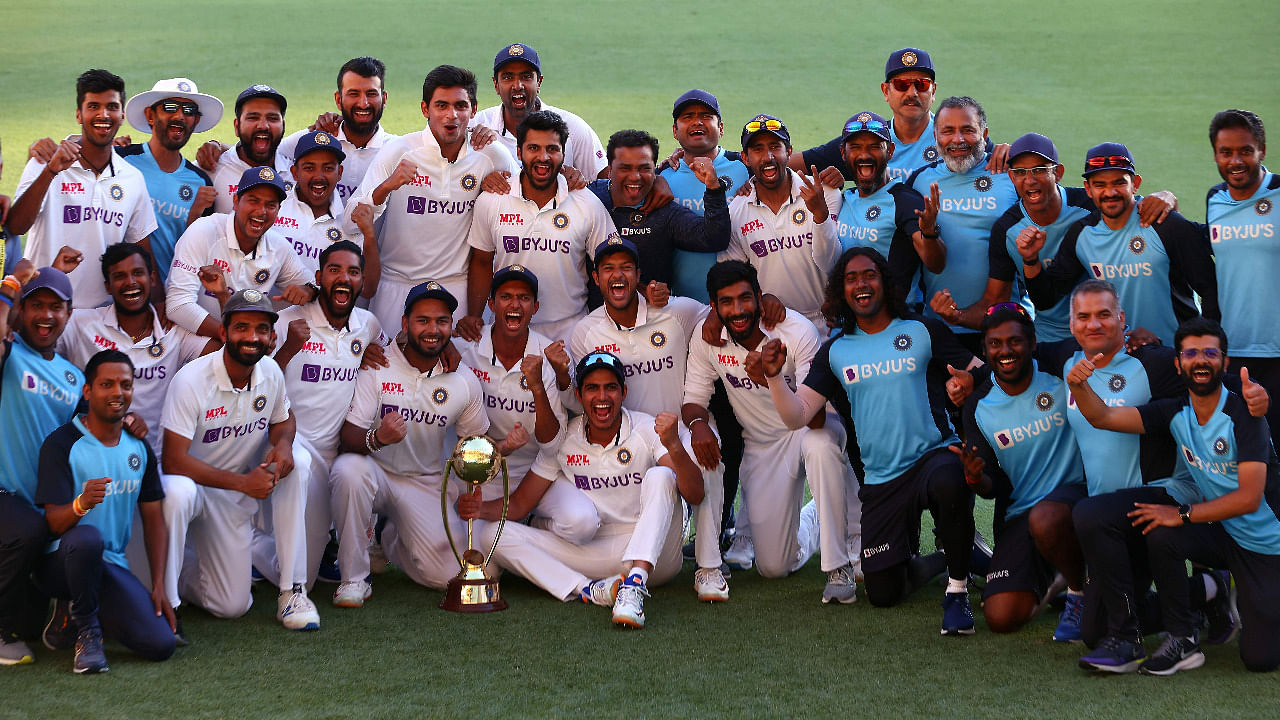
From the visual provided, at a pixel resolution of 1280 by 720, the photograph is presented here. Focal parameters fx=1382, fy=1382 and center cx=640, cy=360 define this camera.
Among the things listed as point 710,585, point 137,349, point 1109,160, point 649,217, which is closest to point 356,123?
point 649,217

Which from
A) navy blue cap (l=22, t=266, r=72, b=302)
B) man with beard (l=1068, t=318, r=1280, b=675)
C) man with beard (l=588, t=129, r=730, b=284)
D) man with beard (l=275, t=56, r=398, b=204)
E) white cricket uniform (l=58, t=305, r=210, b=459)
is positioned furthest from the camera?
man with beard (l=275, t=56, r=398, b=204)

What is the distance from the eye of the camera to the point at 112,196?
7406 millimetres

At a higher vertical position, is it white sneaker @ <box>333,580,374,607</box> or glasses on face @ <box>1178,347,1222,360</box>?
glasses on face @ <box>1178,347,1222,360</box>

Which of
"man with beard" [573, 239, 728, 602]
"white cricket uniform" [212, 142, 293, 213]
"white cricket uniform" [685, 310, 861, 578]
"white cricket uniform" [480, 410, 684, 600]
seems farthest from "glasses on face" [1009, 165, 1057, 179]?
"white cricket uniform" [212, 142, 293, 213]

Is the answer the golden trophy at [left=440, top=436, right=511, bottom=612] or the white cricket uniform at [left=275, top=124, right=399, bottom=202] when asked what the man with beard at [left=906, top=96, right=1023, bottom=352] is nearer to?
the golden trophy at [left=440, top=436, right=511, bottom=612]

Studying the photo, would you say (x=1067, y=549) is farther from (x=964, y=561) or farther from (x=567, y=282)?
(x=567, y=282)

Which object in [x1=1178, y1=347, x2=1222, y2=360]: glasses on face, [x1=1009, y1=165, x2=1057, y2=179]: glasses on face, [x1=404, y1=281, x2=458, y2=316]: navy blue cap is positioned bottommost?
[x1=1178, y1=347, x2=1222, y2=360]: glasses on face

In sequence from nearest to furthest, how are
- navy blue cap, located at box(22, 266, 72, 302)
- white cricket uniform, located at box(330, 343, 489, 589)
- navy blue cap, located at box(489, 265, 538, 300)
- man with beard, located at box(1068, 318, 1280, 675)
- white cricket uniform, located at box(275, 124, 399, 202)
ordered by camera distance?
man with beard, located at box(1068, 318, 1280, 675), navy blue cap, located at box(22, 266, 72, 302), white cricket uniform, located at box(330, 343, 489, 589), navy blue cap, located at box(489, 265, 538, 300), white cricket uniform, located at box(275, 124, 399, 202)

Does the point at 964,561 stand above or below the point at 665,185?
below

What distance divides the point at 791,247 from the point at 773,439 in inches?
42.4

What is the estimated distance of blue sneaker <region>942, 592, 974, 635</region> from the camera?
20.9ft

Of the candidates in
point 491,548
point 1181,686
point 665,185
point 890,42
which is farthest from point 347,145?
point 890,42

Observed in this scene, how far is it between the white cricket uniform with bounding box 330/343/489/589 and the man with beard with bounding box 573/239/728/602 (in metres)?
0.74

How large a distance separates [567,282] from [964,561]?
2.72 metres
